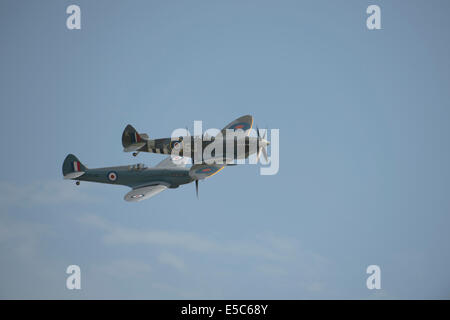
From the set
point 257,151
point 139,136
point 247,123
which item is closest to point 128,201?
point 139,136

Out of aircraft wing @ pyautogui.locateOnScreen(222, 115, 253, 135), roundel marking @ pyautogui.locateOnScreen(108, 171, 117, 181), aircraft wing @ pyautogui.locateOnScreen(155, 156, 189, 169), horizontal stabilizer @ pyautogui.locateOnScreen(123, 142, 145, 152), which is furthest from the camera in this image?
aircraft wing @ pyautogui.locateOnScreen(222, 115, 253, 135)

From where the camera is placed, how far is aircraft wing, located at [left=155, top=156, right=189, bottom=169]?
3686 centimetres

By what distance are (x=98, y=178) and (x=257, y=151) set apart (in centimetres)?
1127

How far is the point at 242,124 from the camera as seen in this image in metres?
43.6

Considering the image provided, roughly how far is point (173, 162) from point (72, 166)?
275 inches

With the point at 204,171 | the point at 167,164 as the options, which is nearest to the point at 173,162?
the point at 167,164

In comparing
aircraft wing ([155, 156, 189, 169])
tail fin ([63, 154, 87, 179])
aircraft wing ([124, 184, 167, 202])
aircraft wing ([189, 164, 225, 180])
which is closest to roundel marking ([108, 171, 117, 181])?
tail fin ([63, 154, 87, 179])

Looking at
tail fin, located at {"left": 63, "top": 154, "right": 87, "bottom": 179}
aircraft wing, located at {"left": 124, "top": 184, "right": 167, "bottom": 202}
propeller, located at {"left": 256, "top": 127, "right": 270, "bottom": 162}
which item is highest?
propeller, located at {"left": 256, "top": 127, "right": 270, "bottom": 162}

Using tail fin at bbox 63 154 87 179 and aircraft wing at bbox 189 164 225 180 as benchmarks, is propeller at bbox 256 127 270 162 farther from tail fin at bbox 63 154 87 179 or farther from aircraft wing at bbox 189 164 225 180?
tail fin at bbox 63 154 87 179

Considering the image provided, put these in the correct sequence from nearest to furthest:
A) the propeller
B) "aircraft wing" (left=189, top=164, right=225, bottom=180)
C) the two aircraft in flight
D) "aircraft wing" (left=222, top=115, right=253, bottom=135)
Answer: "aircraft wing" (left=189, top=164, right=225, bottom=180) < the two aircraft in flight < the propeller < "aircraft wing" (left=222, top=115, right=253, bottom=135)
